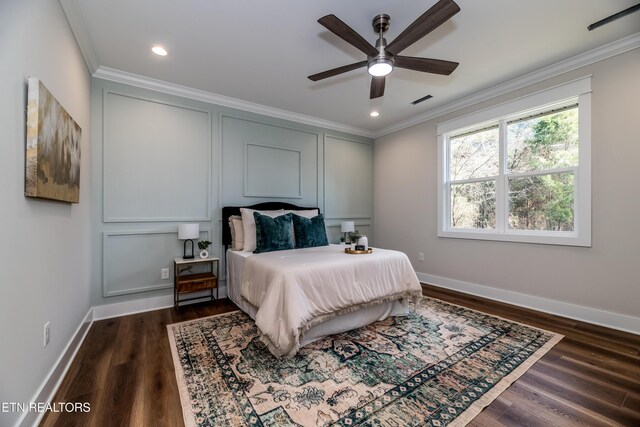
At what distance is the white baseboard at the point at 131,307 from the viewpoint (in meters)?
2.96

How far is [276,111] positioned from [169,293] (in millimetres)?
2944

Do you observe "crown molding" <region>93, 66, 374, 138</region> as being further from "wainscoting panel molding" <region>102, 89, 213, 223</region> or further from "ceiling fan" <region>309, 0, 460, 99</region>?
"ceiling fan" <region>309, 0, 460, 99</region>

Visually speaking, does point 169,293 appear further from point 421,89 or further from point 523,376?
point 421,89

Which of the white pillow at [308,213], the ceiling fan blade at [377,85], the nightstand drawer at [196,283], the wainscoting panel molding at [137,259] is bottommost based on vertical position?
the nightstand drawer at [196,283]

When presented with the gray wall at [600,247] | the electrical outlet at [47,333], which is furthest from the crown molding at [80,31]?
the gray wall at [600,247]

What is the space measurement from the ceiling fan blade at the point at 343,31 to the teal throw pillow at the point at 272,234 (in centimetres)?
211

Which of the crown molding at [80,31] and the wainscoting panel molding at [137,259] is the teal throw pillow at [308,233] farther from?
the crown molding at [80,31]

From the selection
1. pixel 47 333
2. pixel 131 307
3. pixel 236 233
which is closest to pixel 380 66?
pixel 236 233

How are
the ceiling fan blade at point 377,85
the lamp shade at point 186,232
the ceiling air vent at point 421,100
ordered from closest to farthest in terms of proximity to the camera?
the ceiling fan blade at point 377,85
the lamp shade at point 186,232
the ceiling air vent at point 421,100

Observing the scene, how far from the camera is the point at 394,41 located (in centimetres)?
199

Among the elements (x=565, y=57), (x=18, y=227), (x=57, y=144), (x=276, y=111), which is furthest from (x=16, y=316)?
(x=565, y=57)

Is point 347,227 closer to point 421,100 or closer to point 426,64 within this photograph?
point 421,100

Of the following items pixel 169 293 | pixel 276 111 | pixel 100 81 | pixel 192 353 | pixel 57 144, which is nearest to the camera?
pixel 57 144

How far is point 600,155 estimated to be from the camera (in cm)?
275
